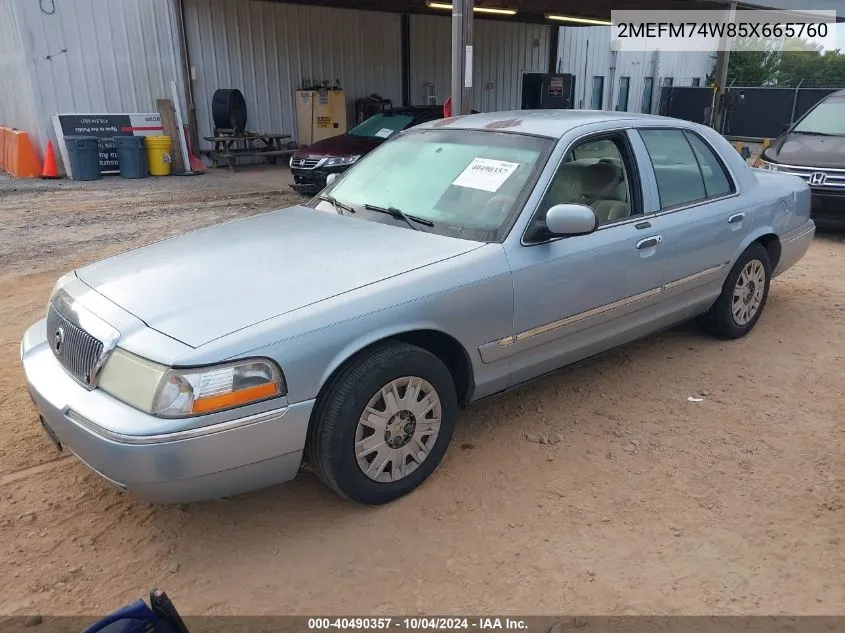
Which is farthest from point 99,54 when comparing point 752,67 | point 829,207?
Answer: point 752,67

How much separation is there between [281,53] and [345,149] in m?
6.92

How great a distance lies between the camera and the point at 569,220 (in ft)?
10.5

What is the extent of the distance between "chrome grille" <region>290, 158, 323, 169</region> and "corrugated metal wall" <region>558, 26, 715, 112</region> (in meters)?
15.8

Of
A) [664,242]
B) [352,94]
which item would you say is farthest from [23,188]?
[664,242]

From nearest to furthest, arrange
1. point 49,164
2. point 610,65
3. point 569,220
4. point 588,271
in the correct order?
point 569,220
point 588,271
point 49,164
point 610,65

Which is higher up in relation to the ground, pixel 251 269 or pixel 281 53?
pixel 281 53

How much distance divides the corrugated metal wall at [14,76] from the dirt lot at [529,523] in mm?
11183

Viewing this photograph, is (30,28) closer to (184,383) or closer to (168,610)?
(184,383)

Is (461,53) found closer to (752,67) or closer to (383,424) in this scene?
(383,424)

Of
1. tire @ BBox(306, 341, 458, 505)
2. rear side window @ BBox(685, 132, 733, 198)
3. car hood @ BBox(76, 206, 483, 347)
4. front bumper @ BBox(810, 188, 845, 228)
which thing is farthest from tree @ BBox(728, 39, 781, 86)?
tire @ BBox(306, 341, 458, 505)

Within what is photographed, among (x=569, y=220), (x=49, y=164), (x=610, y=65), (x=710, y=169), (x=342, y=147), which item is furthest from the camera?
(x=610, y=65)

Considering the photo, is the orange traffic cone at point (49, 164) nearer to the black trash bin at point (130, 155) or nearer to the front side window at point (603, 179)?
the black trash bin at point (130, 155)

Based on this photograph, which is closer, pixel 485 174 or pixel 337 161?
pixel 485 174

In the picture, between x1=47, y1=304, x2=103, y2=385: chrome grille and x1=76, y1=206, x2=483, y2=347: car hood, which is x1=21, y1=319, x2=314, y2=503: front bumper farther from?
x1=76, y1=206, x2=483, y2=347: car hood
